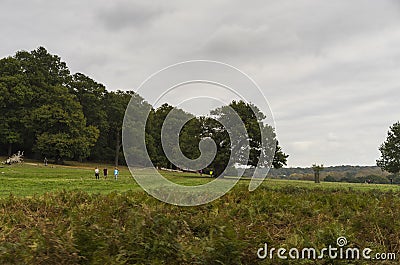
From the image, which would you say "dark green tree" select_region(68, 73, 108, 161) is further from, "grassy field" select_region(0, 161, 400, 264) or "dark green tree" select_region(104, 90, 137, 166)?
"grassy field" select_region(0, 161, 400, 264)

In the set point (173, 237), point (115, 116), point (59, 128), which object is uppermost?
point (115, 116)

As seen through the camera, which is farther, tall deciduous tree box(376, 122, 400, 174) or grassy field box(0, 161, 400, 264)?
tall deciduous tree box(376, 122, 400, 174)

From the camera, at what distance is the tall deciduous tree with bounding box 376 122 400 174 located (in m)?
67.2

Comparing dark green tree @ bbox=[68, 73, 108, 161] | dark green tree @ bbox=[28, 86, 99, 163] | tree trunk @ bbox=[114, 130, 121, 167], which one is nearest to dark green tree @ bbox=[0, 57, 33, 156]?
dark green tree @ bbox=[28, 86, 99, 163]

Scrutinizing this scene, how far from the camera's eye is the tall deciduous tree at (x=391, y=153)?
6719 centimetres

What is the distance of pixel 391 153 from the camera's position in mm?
68688

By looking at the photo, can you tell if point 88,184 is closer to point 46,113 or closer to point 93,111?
point 46,113

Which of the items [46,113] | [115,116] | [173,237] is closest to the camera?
[173,237]

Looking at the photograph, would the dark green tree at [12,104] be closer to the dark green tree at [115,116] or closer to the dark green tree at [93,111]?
the dark green tree at [93,111]

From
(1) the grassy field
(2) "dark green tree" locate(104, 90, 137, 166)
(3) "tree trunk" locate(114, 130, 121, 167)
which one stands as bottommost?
(1) the grassy field

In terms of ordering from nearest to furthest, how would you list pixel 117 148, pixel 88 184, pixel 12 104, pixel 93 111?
pixel 88 184 → pixel 12 104 → pixel 117 148 → pixel 93 111

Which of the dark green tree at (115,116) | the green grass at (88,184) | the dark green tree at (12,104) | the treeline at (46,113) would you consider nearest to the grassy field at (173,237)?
the green grass at (88,184)

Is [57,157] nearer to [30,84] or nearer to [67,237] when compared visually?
[30,84]

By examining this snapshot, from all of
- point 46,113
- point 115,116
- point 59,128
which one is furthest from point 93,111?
point 46,113
